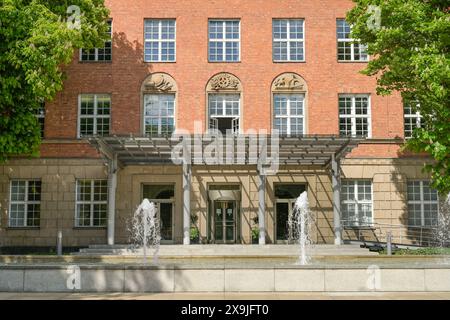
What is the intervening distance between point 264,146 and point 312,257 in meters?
4.93

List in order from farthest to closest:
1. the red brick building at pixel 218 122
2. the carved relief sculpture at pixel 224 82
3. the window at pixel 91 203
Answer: the carved relief sculpture at pixel 224 82 < the window at pixel 91 203 < the red brick building at pixel 218 122

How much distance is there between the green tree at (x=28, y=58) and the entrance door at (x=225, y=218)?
8650 mm

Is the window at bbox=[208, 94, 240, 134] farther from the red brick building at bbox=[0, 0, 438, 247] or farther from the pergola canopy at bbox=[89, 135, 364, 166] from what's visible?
the pergola canopy at bbox=[89, 135, 364, 166]

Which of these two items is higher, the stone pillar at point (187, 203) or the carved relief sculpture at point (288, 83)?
the carved relief sculpture at point (288, 83)

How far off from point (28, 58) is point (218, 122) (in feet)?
30.2

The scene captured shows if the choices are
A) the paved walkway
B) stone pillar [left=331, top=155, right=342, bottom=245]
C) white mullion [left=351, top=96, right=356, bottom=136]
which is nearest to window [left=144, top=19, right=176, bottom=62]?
white mullion [left=351, top=96, right=356, bottom=136]

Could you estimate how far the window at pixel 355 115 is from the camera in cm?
2737

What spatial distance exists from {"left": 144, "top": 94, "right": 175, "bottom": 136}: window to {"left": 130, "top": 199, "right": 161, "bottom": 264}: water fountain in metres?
3.45

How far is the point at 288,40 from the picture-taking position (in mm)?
27844

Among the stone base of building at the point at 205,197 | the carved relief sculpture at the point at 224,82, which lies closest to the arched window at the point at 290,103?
the carved relief sculpture at the point at 224,82

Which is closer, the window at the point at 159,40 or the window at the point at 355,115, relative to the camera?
the window at the point at 355,115

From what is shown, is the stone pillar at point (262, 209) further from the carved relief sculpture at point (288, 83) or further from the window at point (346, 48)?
the window at point (346, 48)

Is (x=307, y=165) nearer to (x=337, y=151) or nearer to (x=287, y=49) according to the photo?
(x=337, y=151)
